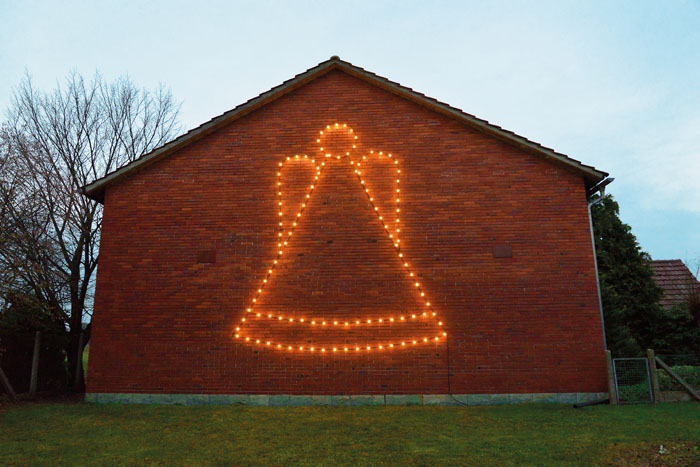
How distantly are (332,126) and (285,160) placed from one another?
1336mm

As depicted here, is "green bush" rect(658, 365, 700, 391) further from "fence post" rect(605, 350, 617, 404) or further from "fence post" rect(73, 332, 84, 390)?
"fence post" rect(73, 332, 84, 390)

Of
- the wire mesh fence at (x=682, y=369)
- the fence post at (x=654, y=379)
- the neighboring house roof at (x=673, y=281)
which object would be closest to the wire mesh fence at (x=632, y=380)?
the fence post at (x=654, y=379)

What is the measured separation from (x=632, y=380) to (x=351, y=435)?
5.61 meters

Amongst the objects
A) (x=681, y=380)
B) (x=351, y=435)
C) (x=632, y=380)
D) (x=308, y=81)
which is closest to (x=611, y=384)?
(x=632, y=380)

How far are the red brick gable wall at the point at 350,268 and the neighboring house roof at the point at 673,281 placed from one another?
6786 millimetres

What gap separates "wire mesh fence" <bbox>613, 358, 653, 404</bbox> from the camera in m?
8.39

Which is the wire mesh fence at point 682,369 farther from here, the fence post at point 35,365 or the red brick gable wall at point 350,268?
the fence post at point 35,365

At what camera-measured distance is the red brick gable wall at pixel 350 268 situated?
8.88 m

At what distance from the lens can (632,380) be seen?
27.8ft

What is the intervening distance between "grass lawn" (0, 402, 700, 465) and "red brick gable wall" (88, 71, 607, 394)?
0.79 m

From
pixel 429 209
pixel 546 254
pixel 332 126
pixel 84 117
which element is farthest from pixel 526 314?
pixel 84 117

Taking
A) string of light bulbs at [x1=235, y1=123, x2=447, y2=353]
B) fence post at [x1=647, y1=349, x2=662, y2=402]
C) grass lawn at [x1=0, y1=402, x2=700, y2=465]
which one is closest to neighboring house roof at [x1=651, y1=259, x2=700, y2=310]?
fence post at [x1=647, y1=349, x2=662, y2=402]

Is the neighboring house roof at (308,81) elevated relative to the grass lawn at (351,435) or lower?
elevated

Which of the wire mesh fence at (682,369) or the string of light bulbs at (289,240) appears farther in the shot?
the string of light bulbs at (289,240)
